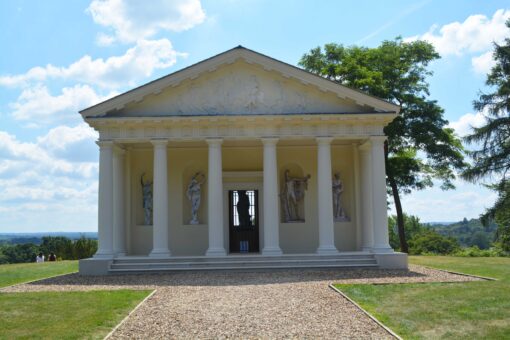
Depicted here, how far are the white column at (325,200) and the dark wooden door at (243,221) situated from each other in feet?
15.8

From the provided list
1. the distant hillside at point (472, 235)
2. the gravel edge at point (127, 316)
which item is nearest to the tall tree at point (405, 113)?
the gravel edge at point (127, 316)

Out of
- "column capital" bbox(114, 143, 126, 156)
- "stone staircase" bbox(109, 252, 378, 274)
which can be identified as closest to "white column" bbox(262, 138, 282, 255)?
"stone staircase" bbox(109, 252, 378, 274)

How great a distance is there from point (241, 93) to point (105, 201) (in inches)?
278

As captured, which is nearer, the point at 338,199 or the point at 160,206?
the point at 160,206

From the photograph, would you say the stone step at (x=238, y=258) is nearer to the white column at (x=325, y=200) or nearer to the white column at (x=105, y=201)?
the white column at (x=325, y=200)

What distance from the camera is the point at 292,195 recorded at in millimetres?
25734

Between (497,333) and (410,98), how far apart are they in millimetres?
25163

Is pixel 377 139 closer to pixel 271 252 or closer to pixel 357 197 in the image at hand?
pixel 357 197

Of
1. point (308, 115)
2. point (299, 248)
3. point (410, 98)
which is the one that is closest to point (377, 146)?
point (308, 115)

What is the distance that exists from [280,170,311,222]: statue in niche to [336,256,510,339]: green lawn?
34.3ft

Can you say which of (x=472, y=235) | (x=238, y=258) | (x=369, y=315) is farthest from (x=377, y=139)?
(x=472, y=235)

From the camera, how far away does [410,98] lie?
32906 mm

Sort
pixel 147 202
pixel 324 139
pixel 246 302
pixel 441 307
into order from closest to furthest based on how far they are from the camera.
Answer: pixel 441 307
pixel 246 302
pixel 324 139
pixel 147 202

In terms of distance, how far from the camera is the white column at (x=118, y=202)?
76.9 feet
